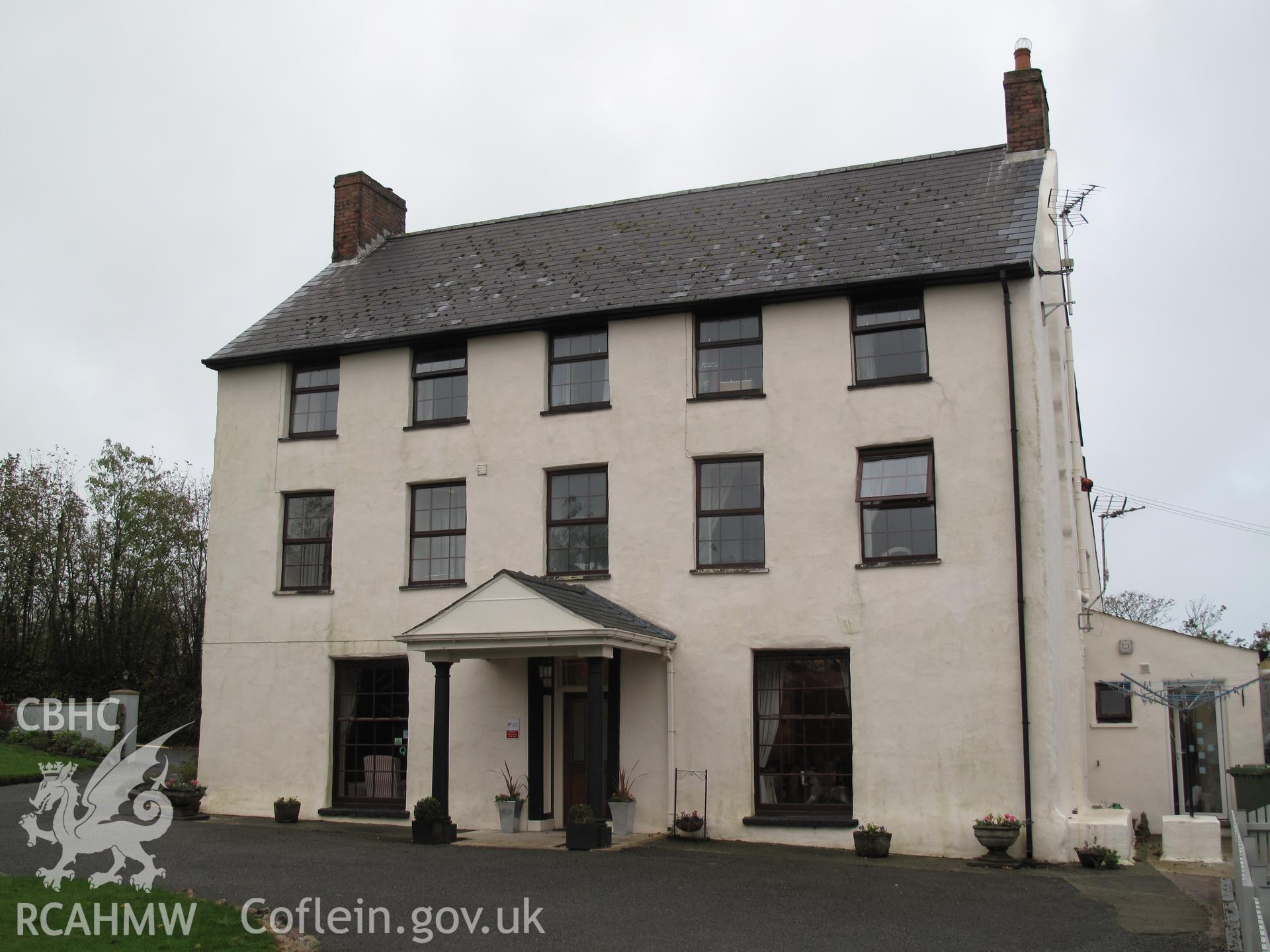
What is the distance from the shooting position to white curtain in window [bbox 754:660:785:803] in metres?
17.4

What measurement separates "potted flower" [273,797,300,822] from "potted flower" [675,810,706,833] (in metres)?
6.57

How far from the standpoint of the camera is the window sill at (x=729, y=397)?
1836 centimetres

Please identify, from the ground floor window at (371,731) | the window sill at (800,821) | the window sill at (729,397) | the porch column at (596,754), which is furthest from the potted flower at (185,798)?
the window sill at (729,397)

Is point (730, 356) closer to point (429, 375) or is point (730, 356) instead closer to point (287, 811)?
point (429, 375)

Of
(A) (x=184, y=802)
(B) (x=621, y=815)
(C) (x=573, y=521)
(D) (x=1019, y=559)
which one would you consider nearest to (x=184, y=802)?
(A) (x=184, y=802)

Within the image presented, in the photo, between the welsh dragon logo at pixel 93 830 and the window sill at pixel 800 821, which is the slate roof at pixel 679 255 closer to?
the window sill at pixel 800 821

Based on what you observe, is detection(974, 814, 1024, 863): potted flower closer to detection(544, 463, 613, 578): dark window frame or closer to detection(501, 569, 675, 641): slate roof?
detection(501, 569, 675, 641): slate roof

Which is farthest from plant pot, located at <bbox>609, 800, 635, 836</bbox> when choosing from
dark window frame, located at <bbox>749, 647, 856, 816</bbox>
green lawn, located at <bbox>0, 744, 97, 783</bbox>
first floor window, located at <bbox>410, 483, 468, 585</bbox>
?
green lawn, located at <bbox>0, 744, 97, 783</bbox>

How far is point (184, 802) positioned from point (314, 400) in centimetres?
727

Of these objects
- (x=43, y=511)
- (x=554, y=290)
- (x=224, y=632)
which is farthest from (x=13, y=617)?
(x=554, y=290)

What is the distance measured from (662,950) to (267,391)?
14750mm

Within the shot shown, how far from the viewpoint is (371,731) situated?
65.4 ft

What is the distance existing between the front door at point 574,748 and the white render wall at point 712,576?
76 cm

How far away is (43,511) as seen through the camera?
40812 mm
